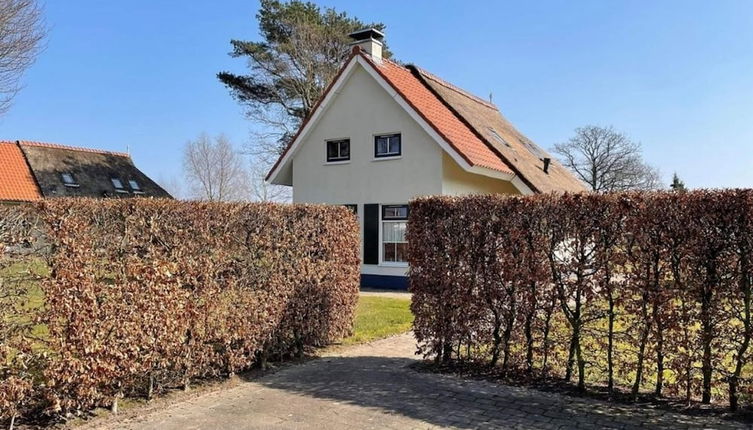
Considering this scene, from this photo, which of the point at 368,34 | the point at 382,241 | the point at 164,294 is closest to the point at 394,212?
the point at 382,241

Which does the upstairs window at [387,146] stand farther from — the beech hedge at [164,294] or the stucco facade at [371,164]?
the beech hedge at [164,294]

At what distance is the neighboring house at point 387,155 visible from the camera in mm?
15570

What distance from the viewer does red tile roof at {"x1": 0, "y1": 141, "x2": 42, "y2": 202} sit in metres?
28.6

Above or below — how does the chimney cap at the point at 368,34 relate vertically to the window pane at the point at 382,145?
above

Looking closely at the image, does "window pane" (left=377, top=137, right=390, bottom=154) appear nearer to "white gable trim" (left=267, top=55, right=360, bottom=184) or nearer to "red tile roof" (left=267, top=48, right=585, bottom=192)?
"red tile roof" (left=267, top=48, right=585, bottom=192)

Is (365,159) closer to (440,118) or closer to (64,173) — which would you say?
(440,118)

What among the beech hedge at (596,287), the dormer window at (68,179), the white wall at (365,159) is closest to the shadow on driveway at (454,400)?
the beech hedge at (596,287)

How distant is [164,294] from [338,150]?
1279 centimetres

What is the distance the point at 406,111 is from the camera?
15758mm

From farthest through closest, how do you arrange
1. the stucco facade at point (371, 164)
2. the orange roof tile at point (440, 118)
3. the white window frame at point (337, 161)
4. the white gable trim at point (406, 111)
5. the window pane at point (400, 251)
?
1. the white window frame at point (337, 161)
2. the window pane at point (400, 251)
3. the stucco facade at point (371, 164)
4. the orange roof tile at point (440, 118)
5. the white gable trim at point (406, 111)

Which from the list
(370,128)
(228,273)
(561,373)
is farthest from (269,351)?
(370,128)

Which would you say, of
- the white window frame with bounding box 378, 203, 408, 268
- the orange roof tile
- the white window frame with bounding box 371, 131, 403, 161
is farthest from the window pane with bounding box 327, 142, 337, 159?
the orange roof tile

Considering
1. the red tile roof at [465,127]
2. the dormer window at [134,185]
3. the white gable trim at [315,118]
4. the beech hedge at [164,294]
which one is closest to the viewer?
the beech hedge at [164,294]

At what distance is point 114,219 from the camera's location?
5.00m
